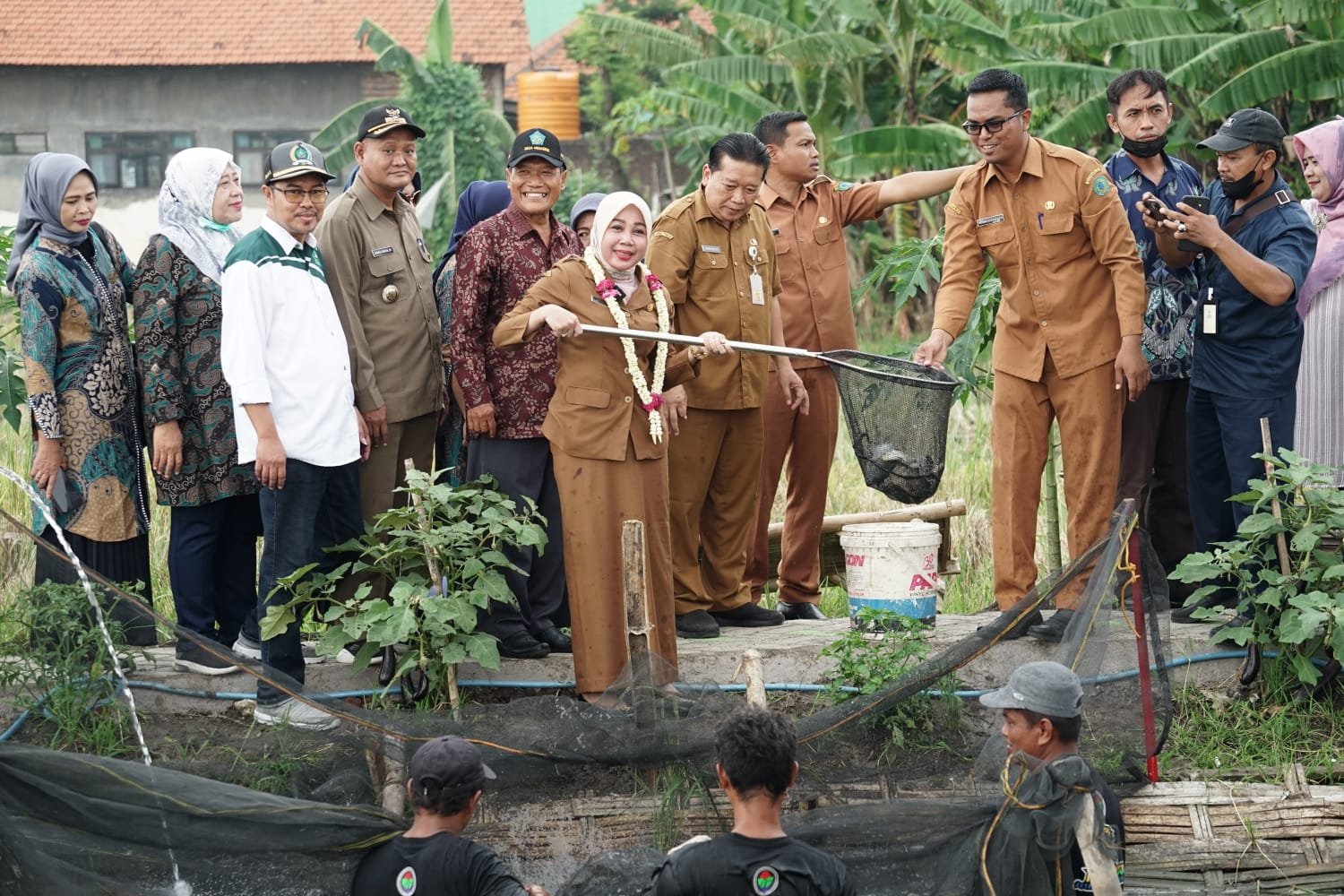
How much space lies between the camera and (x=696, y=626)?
21.0 ft

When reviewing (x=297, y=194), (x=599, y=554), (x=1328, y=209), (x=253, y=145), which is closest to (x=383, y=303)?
(x=297, y=194)

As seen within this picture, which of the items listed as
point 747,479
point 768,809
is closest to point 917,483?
point 747,479

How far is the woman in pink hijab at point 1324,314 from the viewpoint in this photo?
616cm

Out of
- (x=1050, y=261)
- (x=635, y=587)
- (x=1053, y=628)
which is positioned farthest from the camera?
(x=1050, y=261)

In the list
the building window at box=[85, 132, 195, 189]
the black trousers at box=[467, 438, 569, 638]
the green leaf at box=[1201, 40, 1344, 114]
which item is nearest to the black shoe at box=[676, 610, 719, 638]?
the black trousers at box=[467, 438, 569, 638]

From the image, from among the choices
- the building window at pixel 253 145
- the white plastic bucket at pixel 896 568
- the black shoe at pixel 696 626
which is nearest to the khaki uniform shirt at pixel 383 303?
the black shoe at pixel 696 626

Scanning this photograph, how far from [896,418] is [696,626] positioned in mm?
1300

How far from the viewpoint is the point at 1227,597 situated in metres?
6.38

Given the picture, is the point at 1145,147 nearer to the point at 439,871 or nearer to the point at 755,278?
the point at 755,278

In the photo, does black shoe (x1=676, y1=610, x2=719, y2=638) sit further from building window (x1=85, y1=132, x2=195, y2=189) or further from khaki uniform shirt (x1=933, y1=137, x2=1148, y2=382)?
building window (x1=85, y1=132, x2=195, y2=189)

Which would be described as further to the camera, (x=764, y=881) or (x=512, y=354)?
(x=512, y=354)

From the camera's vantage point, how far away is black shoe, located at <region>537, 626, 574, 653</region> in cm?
618

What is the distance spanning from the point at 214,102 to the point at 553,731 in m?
21.7

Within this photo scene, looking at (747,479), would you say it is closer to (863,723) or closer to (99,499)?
(863,723)
